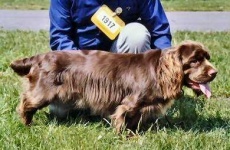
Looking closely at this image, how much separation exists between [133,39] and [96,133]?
1110mm

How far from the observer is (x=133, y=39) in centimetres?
438

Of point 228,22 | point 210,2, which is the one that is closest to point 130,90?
point 228,22

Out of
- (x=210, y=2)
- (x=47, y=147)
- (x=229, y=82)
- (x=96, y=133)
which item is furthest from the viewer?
(x=210, y=2)

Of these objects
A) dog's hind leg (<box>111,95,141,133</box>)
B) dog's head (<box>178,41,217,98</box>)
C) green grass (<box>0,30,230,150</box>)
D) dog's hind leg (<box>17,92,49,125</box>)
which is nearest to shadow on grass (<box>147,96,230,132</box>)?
green grass (<box>0,30,230,150</box>)

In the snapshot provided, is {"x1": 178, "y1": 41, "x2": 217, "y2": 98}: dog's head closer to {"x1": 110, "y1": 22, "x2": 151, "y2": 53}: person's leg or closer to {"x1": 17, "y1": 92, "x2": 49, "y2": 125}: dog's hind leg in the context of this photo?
{"x1": 110, "y1": 22, "x2": 151, "y2": 53}: person's leg

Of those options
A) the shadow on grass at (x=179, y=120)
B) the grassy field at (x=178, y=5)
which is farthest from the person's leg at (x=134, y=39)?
the grassy field at (x=178, y=5)

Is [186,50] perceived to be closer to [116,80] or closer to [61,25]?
[116,80]

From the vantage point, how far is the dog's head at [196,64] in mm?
3600

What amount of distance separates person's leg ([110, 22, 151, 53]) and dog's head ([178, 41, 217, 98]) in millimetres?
756

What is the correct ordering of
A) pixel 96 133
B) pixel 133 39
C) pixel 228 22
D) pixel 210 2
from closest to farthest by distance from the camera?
pixel 96 133 < pixel 133 39 < pixel 228 22 < pixel 210 2

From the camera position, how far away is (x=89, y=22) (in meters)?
4.40

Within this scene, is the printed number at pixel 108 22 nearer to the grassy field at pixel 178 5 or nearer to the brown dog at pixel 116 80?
the brown dog at pixel 116 80

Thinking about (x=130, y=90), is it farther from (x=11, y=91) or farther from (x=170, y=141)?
(x=11, y=91)

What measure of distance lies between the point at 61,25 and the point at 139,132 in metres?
1.25
